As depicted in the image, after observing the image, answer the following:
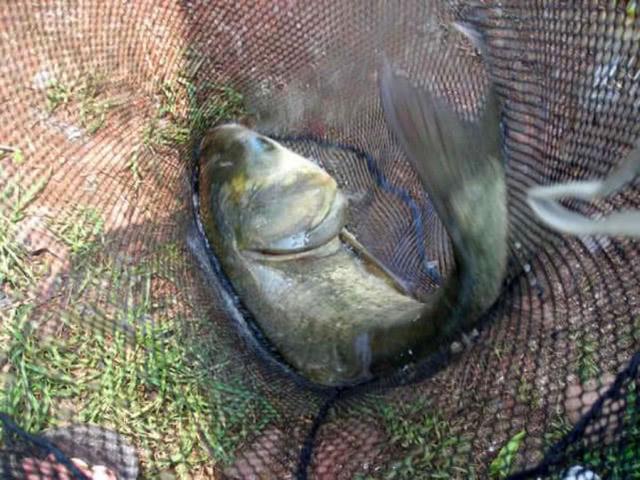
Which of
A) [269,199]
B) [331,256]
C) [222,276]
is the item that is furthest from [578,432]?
[222,276]

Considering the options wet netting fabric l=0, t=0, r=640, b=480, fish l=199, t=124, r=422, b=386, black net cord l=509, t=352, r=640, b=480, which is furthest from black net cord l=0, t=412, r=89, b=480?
black net cord l=509, t=352, r=640, b=480

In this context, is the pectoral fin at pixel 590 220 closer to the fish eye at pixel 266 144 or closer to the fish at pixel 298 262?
the fish at pixel 298 262

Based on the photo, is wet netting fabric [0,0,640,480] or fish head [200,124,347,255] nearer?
wet netting fabric [0,0,640,480]

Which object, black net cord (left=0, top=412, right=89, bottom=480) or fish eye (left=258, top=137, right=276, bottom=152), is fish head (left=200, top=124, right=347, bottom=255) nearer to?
fish eye (left=258, top=137, right=276, bottom=152)

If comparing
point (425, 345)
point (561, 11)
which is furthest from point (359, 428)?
point (561, 11)

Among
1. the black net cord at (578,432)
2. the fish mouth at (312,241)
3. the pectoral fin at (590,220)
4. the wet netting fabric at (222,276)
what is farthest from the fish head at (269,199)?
the pectoral fin at (590,220)

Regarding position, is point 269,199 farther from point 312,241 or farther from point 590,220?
point 590,220
